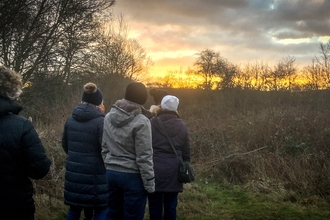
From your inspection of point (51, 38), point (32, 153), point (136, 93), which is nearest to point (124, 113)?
point (136, 93)

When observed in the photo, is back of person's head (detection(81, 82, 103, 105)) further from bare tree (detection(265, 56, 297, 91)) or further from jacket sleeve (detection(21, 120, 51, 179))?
bare tree (detection(265, 56, 297, 91))

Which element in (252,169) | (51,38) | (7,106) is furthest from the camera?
(51,38)

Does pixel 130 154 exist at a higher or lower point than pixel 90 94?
lower

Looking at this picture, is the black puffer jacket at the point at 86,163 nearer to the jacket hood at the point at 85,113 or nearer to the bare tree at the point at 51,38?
the jacket hood at the point at 85,113

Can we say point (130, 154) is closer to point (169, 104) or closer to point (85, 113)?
point (85, 113)

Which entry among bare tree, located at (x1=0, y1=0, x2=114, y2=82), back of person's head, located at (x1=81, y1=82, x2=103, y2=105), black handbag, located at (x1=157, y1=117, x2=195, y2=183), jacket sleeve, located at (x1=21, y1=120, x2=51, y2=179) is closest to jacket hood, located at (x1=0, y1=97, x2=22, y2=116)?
jacket sleeve, located at (x1=21, y1=120, x2=51, y2=179)

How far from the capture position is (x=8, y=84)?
2.91 meters

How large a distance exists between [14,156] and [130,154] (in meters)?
1.33

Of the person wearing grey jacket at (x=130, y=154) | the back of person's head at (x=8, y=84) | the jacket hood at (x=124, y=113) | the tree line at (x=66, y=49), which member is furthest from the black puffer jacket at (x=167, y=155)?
the tree line at (x=66, y=49)

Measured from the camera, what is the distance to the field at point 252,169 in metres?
6.57

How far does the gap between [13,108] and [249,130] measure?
9.70 meters

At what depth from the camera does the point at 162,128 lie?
4648 millimetres

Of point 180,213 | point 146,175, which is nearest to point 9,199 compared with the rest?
→ point 146,175

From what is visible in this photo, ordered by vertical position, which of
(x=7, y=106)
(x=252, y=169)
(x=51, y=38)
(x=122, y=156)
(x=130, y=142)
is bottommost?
(x=252, y=169)
